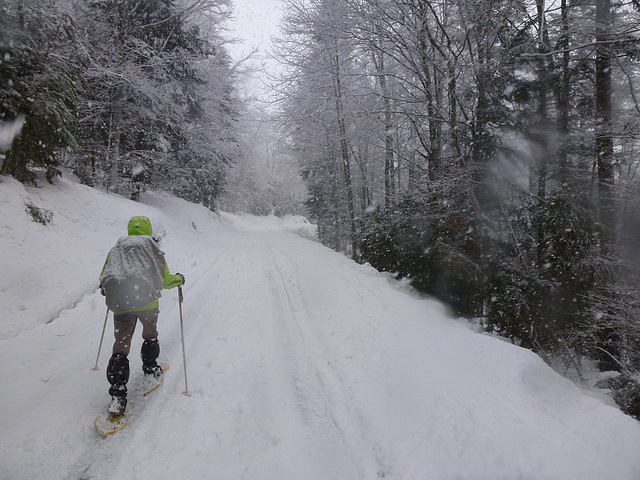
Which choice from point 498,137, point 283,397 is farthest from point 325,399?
point 498,137

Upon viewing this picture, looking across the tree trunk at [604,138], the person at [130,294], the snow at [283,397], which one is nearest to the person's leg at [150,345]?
the person at [130,294]

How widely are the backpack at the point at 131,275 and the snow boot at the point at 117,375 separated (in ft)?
1.65

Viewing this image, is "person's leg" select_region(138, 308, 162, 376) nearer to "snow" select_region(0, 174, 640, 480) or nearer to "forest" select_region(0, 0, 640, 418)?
"snow" select_region(0, 174, 640, 480)

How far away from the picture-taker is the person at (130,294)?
3.07 metres

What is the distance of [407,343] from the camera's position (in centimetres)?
451

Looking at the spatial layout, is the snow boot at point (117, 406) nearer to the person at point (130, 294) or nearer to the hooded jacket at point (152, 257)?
the person at point (130, 294)

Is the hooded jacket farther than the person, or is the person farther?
the hooded jacket

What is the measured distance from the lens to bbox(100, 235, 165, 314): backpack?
127 inches

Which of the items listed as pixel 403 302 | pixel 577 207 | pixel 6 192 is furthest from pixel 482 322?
pixel 6 192

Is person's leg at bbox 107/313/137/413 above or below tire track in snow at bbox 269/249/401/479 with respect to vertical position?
above

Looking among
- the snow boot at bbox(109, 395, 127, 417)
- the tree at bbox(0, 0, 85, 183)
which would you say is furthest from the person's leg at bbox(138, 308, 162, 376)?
the tree at bbox(0, 0, 85, 183)

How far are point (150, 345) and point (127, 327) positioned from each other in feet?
1.29

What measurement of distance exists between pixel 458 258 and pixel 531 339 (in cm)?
200

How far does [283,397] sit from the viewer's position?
135 inches
